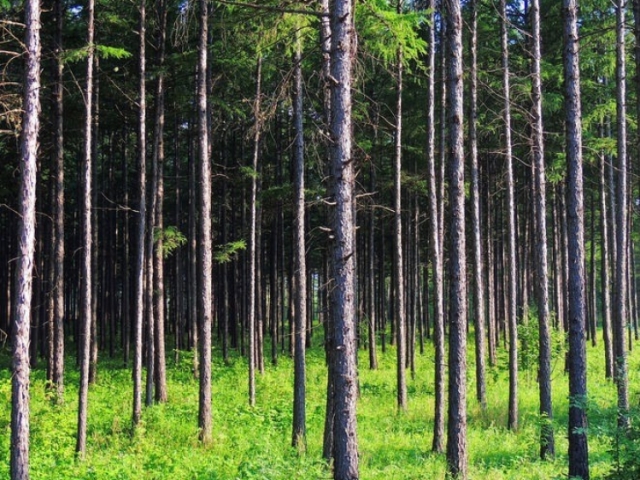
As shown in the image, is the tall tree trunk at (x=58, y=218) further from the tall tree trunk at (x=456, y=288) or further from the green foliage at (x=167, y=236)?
the tall tree trunk at (x=456, y=288)

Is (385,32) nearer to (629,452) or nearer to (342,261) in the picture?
(342,261)

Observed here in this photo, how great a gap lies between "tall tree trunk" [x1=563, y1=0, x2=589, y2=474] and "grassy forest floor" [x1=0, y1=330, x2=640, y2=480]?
39cm

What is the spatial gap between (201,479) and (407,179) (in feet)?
41.3

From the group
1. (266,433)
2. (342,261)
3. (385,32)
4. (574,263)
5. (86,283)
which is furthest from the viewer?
(266,433)

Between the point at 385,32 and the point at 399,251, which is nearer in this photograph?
the point at 385,32

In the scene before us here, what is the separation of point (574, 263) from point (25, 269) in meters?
9.37

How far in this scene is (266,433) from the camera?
14.7 meters

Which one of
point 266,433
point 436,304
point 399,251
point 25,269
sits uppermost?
point 399,251

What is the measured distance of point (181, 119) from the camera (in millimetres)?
24047

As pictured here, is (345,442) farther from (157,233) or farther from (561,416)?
(561,416)

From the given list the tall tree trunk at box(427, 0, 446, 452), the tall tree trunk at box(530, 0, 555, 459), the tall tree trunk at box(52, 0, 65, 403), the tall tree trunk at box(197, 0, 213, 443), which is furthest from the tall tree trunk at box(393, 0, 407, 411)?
the tall tree trunk at box(52, 0, 65, 403)

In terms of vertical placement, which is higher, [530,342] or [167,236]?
[167,236]

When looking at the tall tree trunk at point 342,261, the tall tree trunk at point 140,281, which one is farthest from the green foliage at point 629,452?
the tall tree trunk at point 140,281

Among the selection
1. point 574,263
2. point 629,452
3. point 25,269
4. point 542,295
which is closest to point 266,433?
point 542,295
